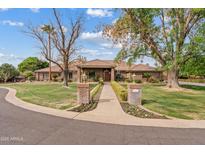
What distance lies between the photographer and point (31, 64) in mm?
64125

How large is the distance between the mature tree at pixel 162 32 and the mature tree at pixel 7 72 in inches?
1080

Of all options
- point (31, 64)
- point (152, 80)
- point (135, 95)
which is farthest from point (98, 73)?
point (31, 64)

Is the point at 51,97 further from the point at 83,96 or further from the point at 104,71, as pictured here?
the point at 104,71

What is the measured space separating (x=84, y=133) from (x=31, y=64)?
62.3 m

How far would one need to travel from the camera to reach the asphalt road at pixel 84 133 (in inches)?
203

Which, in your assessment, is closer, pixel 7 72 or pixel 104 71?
pixel 104 71

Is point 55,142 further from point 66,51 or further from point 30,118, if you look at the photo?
point 66,51

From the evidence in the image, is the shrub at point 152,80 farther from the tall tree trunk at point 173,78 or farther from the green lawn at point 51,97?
the green lawn at point 51,97

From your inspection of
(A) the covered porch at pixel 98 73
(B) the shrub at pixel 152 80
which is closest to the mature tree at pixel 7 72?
(A) the covered porch at pixel 98 73

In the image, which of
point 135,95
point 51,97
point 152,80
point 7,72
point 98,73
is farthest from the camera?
point 7,72

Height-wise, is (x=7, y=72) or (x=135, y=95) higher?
(x=7, y=72)

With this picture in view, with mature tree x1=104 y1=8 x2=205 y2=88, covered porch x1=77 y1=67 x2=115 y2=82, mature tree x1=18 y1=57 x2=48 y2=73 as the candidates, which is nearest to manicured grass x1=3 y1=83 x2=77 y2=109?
mature tree x1=104 y1=8 x2=205 y2=88

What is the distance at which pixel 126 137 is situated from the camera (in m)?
5.46

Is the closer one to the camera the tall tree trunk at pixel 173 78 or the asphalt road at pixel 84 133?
the asphalt road at pixel 84 133
